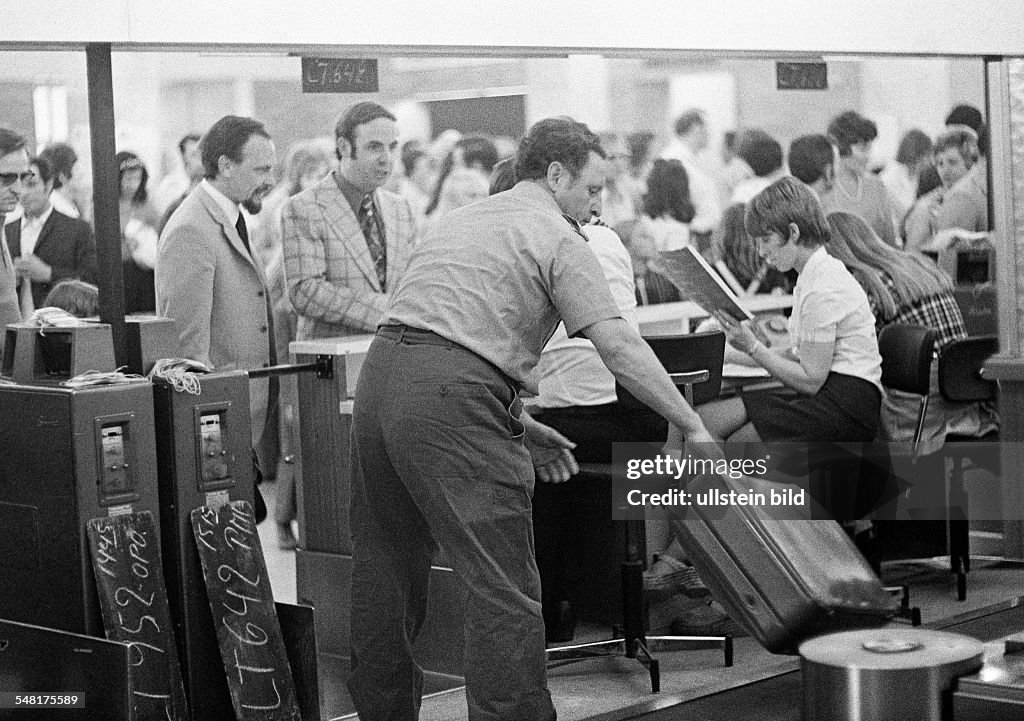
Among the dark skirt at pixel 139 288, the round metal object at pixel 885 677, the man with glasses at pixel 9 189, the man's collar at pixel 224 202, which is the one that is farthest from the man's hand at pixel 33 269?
the round metal object at pixel 885 677

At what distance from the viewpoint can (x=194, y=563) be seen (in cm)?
382

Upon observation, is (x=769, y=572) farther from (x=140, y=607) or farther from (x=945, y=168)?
(x=945, y=168)

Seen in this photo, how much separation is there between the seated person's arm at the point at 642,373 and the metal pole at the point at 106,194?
1332mm

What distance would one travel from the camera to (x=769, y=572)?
3691 millimetres

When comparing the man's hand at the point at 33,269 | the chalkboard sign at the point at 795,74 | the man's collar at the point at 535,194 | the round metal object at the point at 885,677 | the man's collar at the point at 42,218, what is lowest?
the round metal object at the point at 885,677

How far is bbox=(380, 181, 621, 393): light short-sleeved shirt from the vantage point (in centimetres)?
351

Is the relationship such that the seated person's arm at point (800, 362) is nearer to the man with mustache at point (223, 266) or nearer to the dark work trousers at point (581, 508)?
the dark work trousers at point (581, 508)

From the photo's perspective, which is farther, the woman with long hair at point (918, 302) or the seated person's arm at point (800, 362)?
the woman with long hair at point (918, 302)

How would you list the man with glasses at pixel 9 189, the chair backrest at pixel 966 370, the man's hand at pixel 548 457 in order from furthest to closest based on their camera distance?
the chair backrest at pixel 966 370 → the man with glasses at pixel 9 189 → the man's hand at pixel 548 457

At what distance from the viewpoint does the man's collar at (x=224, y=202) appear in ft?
16.3

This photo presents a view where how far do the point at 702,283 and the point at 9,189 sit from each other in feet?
6.66

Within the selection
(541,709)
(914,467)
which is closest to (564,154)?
(541,709)

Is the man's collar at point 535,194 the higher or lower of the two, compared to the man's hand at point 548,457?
higher

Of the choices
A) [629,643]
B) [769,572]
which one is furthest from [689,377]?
[769,572]
